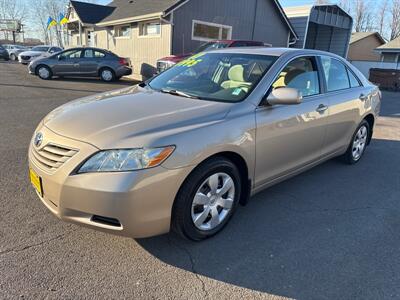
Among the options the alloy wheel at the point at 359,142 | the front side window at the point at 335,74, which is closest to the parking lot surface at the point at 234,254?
the alloy wheel at the point at 359,142

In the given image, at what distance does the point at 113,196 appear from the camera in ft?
7.61

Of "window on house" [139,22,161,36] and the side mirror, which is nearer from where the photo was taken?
the side mirror

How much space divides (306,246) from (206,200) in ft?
3.28

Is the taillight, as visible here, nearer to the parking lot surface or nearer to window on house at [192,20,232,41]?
window on house at [192,20,232,41]

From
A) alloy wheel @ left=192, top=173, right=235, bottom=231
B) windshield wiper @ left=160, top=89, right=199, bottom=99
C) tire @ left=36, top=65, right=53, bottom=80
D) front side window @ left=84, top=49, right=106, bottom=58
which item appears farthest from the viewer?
front side window @ left=84, top=49, right=106, bottom=58

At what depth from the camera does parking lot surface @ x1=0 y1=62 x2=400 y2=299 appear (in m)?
2.42

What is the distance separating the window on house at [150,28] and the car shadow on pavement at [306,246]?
538 inches

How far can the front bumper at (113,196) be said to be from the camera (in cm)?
234

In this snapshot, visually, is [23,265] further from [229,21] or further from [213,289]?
[229,21]

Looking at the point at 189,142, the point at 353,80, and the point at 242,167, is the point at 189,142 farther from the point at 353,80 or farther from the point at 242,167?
the point at 353,80

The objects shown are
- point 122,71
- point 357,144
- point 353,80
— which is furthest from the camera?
point 122,71

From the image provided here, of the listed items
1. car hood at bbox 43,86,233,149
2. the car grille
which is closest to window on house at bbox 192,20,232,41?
car hood at bbox 43,86,233,149

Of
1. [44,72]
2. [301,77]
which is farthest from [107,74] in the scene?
[301,77]

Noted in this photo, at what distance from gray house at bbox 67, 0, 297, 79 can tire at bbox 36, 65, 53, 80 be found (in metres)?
4.19
